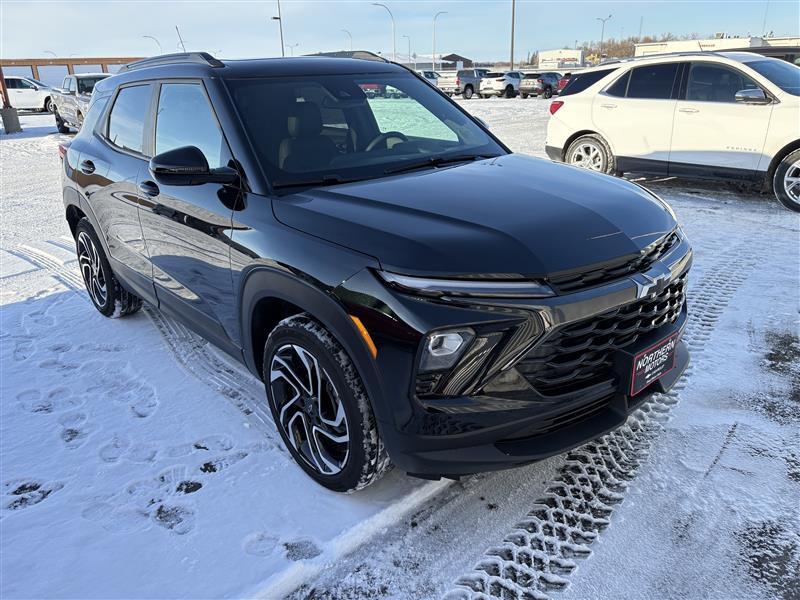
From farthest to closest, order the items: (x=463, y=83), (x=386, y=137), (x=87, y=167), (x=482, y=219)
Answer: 1. (x=463, y=83)
2. (x=87, y=167)
3. (x=386, y=137)
4. (x=482, y=219)

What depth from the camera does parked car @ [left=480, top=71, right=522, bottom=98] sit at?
3578cm

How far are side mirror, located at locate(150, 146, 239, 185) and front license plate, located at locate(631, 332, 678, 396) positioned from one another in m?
1.92

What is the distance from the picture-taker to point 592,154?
343 inches

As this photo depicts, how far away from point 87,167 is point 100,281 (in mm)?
892

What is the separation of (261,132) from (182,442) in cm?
159

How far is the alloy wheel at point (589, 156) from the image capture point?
339 inches

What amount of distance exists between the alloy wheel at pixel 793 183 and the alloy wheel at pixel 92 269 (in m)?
7.25

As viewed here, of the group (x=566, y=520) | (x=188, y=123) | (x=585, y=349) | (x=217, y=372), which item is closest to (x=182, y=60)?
(x=188, y=123)

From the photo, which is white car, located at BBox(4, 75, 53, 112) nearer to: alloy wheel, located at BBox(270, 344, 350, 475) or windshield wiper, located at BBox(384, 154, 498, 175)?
windshield wiper, located at BBox(384, 154, 498, 175)

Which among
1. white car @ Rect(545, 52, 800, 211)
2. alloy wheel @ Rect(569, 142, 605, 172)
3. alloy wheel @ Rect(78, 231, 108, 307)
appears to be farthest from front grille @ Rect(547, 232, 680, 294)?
alloy wheel @ Rect(569, 142, 605, 172)

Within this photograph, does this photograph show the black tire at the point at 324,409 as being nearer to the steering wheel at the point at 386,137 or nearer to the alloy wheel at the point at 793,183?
the steering wheel at the point at 386,137

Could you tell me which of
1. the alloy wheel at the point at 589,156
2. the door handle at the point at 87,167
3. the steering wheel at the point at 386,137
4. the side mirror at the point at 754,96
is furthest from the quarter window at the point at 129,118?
the side mirror at the point at 754,96

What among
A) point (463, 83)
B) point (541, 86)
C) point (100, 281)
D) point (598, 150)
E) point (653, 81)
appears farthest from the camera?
point (463, 83)

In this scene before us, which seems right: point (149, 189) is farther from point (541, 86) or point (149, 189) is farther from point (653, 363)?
point (541, 86)
